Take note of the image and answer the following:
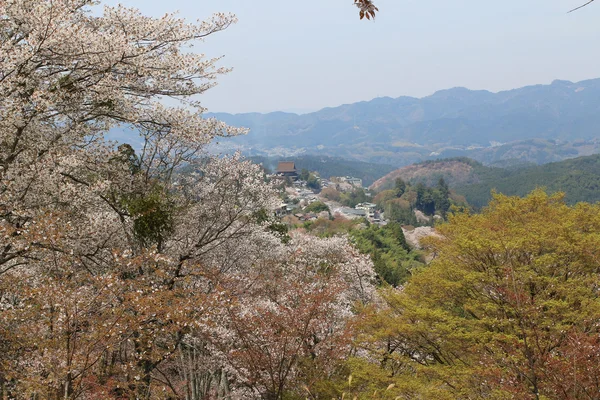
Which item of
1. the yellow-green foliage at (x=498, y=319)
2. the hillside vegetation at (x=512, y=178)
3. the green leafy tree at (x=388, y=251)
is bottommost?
the hillside vegetation at (x=512, y=178)

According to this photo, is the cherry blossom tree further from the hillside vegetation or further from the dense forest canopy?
Result: the hillside vegetation

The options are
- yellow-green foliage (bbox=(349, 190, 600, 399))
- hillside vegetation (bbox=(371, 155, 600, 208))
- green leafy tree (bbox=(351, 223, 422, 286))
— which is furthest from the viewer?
hillside vegetation (bbox=(371, 155, 600, 208))

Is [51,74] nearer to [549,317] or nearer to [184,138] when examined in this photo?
[184,138]

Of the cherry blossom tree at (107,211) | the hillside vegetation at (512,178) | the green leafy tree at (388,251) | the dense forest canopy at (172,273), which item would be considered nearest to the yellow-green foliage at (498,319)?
the dense forest canopy at (172,273)

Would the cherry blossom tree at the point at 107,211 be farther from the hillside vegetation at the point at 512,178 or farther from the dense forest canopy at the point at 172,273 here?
the hillside vegetation at the point at 512,178

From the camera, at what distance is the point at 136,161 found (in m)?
9.23

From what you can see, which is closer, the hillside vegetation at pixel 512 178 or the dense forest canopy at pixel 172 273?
the dense forest canopy at pixel 172 273

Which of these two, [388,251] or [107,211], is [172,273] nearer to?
[107,211]

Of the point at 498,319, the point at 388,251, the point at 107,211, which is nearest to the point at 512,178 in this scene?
the point at 388,251

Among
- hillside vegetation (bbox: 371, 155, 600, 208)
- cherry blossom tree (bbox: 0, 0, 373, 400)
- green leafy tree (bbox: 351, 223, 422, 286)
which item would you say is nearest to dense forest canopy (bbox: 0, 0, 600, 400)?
cherry blossom tree (bbox: 0, 0, 373, 400)

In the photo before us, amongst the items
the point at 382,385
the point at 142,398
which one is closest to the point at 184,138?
the point at 142,398

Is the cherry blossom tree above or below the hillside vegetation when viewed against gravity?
above

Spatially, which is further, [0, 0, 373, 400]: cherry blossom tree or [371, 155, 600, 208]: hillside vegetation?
[371, 155, 600, 208]: hillside vegetation

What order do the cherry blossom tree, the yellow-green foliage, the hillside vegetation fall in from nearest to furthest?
the cherry blossom tree < the yellow-green foliage < the hillside vegetation
